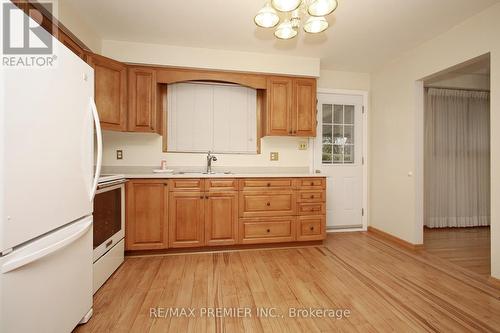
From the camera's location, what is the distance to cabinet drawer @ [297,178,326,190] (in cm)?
300

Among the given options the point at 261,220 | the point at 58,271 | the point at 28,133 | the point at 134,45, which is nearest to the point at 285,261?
the point at 261,220

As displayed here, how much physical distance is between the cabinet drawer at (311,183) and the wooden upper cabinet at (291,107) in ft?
2.20

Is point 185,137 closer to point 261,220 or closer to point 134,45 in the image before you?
point 134,45

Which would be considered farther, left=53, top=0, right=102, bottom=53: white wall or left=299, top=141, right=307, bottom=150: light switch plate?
left=299, top=141, right=307, bottom=150: light switch plate

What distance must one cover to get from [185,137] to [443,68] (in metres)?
3.28

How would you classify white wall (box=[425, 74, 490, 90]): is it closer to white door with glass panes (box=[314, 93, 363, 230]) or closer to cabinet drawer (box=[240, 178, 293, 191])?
white door with glass panes (box=[314, 93, 363, 230])

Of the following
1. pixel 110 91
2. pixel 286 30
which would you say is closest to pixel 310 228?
pixel 286 30

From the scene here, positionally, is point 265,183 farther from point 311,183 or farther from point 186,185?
point 186,185

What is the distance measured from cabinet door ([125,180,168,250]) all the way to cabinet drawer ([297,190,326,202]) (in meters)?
1.67

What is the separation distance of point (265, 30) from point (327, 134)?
6.08ft

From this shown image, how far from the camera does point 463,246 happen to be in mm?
3086

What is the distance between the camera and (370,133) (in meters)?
3.81

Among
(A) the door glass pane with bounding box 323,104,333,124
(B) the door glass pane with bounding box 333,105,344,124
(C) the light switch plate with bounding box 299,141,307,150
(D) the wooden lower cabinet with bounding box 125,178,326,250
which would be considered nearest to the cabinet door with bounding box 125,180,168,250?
(D) the wooden lower cabinet with bounding box 125,178,326,250

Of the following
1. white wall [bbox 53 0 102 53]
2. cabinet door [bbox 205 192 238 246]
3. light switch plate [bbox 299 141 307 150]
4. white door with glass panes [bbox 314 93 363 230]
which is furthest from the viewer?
white door with glass panes [bbox 314 93 363 230]
